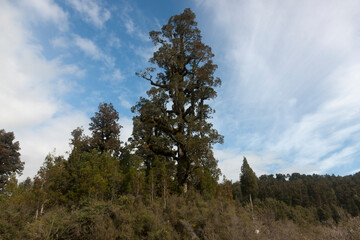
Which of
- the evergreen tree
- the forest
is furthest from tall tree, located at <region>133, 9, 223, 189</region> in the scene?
the evergreen tree

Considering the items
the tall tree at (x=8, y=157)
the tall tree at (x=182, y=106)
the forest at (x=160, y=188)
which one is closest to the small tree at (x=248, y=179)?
the forest at (x=160, y=188)

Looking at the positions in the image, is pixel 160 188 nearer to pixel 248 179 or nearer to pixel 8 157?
pixel 248 179

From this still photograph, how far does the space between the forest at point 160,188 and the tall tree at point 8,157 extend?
16799 millimetres

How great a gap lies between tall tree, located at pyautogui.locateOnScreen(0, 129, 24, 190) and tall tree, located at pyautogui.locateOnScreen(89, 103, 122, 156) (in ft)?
57.2

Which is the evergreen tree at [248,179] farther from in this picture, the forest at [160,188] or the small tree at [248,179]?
the forest at [160,188]

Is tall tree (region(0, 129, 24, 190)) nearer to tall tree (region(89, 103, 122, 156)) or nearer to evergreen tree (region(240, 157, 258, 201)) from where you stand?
tall tree (region(89, 103, 122, 156))

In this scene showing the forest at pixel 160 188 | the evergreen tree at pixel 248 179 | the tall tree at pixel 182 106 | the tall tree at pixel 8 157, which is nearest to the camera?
the forest at pixel 160 188

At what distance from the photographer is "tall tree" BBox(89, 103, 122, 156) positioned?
23.2 m

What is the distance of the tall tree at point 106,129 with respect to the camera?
23203mm

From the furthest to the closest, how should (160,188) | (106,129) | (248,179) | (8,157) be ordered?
(248,179) → (8,157) → (106,129) → (160,188)

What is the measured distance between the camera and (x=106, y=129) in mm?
24188

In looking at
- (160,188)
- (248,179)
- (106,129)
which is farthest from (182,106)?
(248,179)

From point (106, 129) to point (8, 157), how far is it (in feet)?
63.4

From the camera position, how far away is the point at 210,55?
59.6 feet
